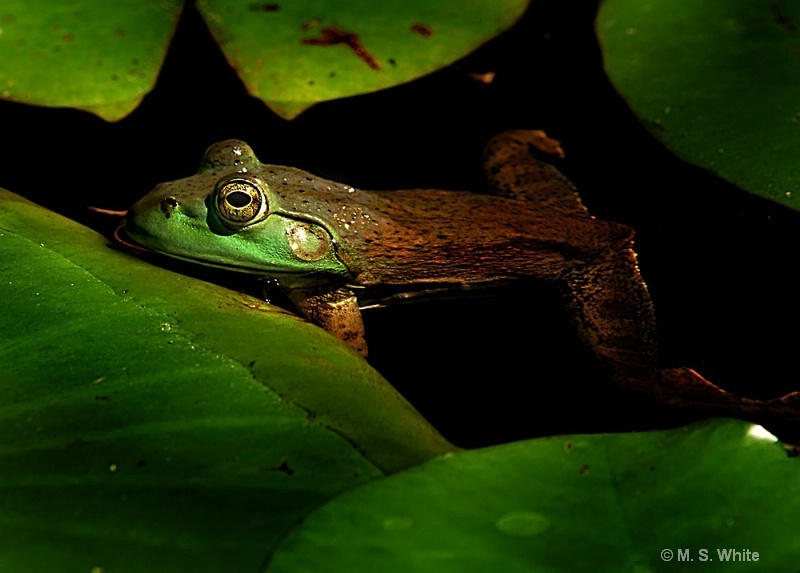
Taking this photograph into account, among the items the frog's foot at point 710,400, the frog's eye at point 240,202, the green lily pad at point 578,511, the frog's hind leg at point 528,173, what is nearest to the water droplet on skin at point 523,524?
the green lily pad at point 578,511

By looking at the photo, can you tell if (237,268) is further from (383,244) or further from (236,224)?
(383,244)

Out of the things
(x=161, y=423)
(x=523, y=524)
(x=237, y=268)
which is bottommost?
(x=523, y=524)

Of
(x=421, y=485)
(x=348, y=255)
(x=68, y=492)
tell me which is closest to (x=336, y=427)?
(x=421, y=485)

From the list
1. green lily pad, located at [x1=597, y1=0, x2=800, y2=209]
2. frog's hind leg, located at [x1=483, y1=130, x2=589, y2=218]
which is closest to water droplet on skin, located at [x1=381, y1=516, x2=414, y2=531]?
green lily pad, located at [x1=597, y1=0, x2=800, y2=209]

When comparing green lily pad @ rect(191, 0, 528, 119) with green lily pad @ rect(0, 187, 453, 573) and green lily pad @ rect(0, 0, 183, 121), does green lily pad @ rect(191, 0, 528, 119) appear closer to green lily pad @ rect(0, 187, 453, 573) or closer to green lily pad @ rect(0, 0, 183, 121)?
green lily pad @ rect(0, 0, 183, 121)

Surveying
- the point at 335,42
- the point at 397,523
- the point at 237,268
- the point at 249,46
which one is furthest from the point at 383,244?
the point at 397,523

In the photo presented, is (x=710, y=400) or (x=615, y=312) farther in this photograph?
(x=615, y=312)

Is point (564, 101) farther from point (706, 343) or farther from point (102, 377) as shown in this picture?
point (102, 377)

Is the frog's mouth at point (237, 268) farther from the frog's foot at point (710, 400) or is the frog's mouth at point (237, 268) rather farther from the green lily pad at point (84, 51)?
the frog's foot at point (710, 400)
